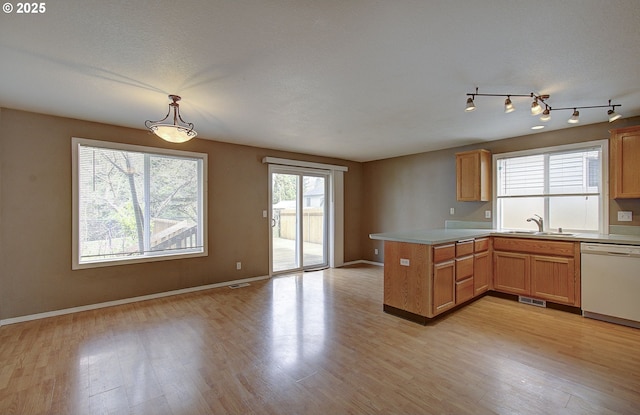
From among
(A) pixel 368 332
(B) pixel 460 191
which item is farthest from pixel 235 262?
(B) pixel 460 191

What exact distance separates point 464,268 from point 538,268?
3.31 feet

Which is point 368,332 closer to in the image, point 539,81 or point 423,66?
point 423,66

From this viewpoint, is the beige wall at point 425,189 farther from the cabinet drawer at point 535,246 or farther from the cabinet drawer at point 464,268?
the cabinet drawer at point 464,268

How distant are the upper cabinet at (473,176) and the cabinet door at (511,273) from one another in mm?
1039

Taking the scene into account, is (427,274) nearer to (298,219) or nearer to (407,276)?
(407,276)

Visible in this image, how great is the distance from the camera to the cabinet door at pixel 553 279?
11.4ft

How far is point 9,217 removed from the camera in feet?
10.6

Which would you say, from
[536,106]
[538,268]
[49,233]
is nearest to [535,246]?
[538,268]

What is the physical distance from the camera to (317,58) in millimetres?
2150

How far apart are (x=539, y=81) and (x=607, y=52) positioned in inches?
19.0

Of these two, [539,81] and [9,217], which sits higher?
[539,81]

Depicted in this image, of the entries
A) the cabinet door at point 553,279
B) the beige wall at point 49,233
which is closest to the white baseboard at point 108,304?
the beige wall at point 49,233

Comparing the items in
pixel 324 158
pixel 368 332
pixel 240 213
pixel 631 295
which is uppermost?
pixel 324 158

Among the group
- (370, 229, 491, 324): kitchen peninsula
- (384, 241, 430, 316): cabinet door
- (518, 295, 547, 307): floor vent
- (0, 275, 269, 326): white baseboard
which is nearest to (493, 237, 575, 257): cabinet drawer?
(370, 229, 491, 324): kitchen peninsula
